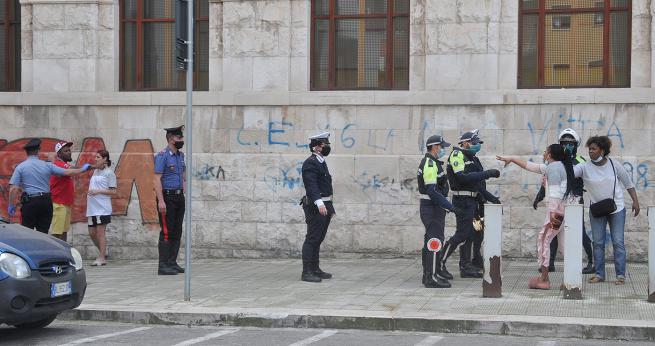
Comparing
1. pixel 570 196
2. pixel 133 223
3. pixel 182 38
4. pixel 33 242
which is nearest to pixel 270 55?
pixel 133 223

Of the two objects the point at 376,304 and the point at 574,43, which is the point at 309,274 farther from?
the point at 574,43

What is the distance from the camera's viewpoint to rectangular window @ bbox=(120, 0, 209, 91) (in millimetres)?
15992

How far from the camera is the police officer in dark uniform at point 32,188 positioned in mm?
13273

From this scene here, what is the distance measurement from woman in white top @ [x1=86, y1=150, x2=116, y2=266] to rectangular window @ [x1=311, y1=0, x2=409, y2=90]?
3.47 metres

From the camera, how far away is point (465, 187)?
1216 centimetres

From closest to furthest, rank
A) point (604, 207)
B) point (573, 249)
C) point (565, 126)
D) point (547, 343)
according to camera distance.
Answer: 1. point (547, 343)
2. point (573, 249)
3. point (604, 207)
4. point (565, 126)

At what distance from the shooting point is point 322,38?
15352 millimetres

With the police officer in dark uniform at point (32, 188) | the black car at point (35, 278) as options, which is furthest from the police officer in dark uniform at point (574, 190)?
the police officer in dark uniform at point (32, 188)

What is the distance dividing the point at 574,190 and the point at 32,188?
7295 mm

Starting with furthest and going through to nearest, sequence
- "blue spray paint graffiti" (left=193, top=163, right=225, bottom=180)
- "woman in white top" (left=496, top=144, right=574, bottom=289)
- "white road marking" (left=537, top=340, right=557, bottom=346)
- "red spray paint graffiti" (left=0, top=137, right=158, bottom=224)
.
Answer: "red spray paint graffiti" (left=0, top=137, right=158, bottom=224) < "blue spray paint graffiti" (left=193, top=163, right=225, bottom=180) < "woman in white top" (left=496, top=144, right=574, bottom=289) < "white road marking" (left=537, top=340, right=557, bottom=346)

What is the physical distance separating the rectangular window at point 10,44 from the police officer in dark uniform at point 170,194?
15.6 ft

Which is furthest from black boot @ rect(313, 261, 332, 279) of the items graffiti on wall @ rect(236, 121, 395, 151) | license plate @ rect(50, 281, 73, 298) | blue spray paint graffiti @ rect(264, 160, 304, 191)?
license plate @ rect(50, 281, 73, 298)

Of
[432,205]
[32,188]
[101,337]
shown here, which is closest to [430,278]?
[432,205]

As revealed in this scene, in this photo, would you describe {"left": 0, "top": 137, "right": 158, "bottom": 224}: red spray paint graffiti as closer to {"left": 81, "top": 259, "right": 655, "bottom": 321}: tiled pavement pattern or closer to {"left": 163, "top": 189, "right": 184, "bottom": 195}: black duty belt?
{"left": 81, "top": 259, "right": 655, "bottom": 321}: tiled pavement pattern
